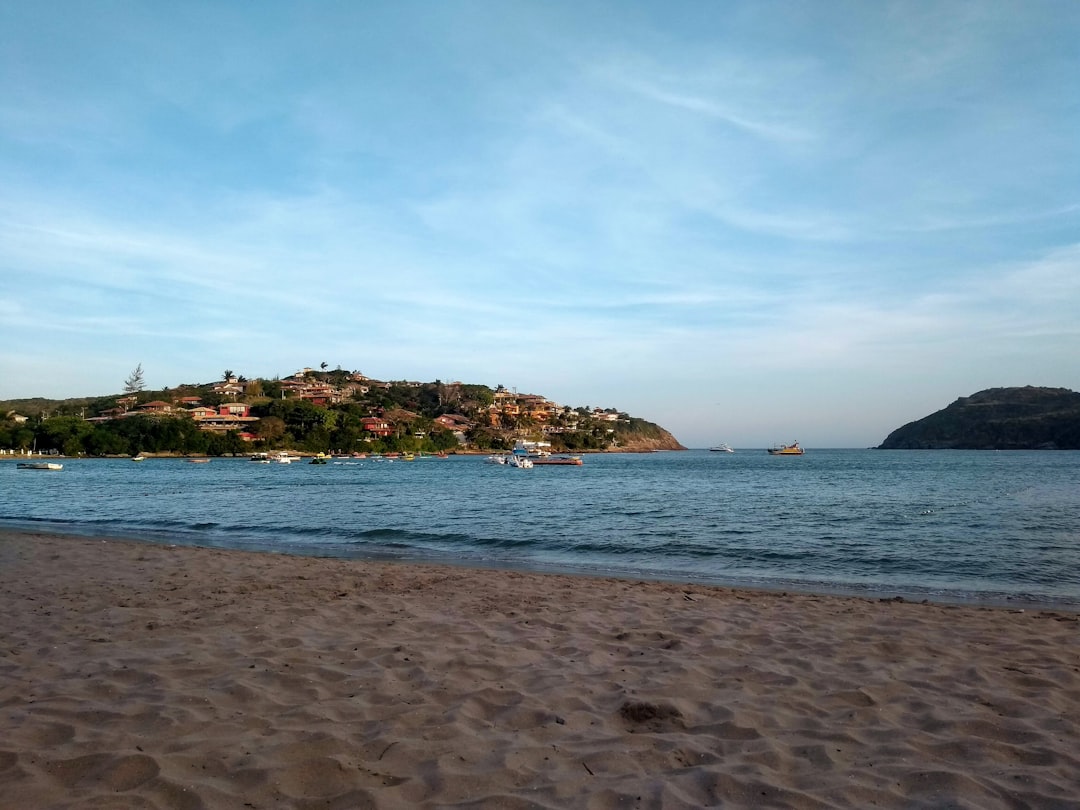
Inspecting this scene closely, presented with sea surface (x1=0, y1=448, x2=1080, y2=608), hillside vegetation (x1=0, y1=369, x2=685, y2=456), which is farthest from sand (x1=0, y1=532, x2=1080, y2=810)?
hillside vegetation (x1=0, y1=369, x2=685, y2=456)

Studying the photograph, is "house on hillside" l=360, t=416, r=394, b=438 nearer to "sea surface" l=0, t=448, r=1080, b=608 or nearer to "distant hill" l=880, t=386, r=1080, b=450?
"sea surface" l=0, t=448, r=1080, b=608

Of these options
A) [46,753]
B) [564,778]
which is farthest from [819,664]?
[46,753]

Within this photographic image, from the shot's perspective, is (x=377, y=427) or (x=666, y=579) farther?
(x=377, y=427)

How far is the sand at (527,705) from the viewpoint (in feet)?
13.3

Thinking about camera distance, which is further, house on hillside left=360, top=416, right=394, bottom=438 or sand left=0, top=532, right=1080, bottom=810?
house on hillside left=360, top=416, right=394, bottom=438

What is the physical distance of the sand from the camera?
4055 millimetres

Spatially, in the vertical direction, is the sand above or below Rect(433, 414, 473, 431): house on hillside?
below

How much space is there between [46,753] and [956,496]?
40.5m

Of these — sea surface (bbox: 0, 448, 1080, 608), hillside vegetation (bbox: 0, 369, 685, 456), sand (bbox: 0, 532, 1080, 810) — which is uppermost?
hillside vegetation (bbox: 0, 369, 685, 456)

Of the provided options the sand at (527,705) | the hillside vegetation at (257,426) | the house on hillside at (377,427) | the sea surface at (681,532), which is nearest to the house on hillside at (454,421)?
the hillside vegetation at (257,426)

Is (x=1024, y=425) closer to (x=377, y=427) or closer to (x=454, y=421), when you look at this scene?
(x=454, y=421)

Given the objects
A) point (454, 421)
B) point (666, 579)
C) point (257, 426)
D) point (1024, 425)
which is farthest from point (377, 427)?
point (1024, 425)

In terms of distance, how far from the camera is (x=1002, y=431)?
588 feet

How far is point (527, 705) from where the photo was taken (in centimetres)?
546
